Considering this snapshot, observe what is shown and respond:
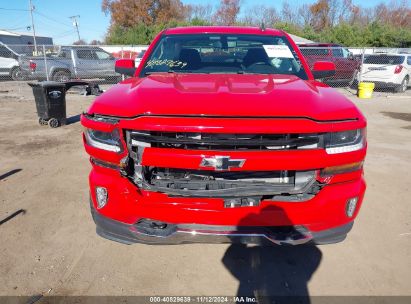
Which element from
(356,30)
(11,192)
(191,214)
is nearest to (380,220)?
(191,214)

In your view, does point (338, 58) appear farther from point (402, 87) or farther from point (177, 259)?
point (177, 259)

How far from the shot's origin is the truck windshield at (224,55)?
3547 mm

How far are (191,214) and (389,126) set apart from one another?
7.63 metres

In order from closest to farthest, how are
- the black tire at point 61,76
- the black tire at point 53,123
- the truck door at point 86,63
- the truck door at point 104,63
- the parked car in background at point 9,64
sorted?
the black tire at point 53,123 → the black tire at point 61,76 → the truck door at point 86,63 → the truck door at point 104,63 → the parked car in background at point 9,64

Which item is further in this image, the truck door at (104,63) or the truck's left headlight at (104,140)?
the truck door at (104,63)

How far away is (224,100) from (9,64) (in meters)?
18.6

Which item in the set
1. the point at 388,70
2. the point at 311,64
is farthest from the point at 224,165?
the point at 388,70

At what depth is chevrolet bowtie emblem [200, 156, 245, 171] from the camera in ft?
6.71

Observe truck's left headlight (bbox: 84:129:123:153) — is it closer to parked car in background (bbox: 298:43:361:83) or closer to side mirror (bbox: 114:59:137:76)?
side mirror (bbox: 114:59:137:76)

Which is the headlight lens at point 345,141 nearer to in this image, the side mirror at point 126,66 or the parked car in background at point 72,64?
the side mirror at point 126,66

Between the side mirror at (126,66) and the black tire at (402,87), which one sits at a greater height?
the side mirror at (126,66)

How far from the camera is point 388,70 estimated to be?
14.4 m

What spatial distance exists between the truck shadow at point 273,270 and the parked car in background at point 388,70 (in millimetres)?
13800

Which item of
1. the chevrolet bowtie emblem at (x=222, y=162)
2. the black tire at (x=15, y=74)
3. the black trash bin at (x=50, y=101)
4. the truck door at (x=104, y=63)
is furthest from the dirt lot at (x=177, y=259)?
the black tire at (x=15, y=74)
